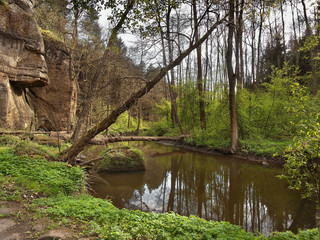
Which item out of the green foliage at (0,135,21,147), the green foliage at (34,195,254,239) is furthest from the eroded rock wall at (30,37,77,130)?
the green foliage at (34,195,254,239)

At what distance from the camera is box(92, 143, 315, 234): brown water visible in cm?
545

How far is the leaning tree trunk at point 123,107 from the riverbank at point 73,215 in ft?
2.97

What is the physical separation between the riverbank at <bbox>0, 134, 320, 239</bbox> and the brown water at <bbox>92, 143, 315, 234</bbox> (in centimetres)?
158

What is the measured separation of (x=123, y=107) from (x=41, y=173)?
270 cm

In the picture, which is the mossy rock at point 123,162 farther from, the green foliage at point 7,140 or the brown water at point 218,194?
the green foliage at point 7,140

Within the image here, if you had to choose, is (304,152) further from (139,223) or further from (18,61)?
(18,61)

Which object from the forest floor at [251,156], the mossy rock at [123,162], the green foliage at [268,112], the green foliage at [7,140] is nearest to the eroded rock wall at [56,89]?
the mossy rock at [123,162]

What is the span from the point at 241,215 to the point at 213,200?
112 cm

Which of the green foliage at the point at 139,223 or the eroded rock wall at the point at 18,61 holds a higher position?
the eroded rock wall at the point at 18,61

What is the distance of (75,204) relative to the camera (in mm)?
4086

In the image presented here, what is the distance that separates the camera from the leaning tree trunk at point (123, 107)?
536 cm

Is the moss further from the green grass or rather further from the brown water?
the green grass

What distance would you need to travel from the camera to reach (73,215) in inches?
145

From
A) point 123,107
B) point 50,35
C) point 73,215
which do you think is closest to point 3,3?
point 50,35
